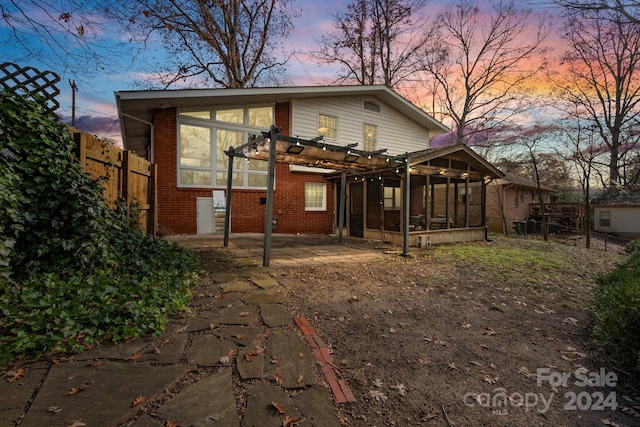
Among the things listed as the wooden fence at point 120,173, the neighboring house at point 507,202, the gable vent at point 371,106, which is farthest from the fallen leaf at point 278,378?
the neighboring house at point 507,202

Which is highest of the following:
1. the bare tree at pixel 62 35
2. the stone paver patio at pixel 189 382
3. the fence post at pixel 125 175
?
the bare tree at pixel 62 35

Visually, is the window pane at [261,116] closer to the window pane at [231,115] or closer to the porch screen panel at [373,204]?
the window pane at [231,115]

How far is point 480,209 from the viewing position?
11812 mm

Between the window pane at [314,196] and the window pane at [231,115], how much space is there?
12.5ft

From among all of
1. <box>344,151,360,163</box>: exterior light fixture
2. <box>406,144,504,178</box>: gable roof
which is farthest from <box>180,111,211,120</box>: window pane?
<box>406,144,504,178</box>: gable roof

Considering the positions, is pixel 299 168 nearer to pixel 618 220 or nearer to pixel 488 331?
pixel 488 331

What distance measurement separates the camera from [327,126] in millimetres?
12633

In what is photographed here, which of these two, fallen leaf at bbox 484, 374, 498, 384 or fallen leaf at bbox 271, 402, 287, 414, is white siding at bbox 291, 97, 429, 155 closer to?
fallen leaf at bbox 484, 374, 498, 384

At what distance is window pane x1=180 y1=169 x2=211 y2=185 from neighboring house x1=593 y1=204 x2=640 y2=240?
1009 inches

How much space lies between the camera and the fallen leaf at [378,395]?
2108 mm

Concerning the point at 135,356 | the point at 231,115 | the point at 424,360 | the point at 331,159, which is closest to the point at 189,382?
the point at 135,356

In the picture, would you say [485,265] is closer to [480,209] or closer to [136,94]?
[480,209]

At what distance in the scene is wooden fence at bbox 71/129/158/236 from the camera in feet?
13.2

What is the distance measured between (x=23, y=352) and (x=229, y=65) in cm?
1699
